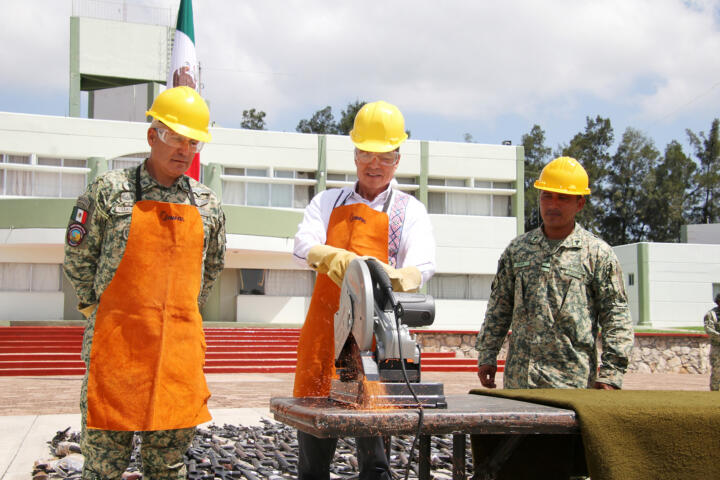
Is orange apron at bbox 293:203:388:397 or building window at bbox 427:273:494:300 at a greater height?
orange apron at bbox 293:203:388:397

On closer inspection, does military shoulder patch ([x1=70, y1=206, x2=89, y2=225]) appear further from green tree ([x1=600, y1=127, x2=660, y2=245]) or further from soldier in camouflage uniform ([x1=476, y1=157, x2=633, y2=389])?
green tree ([x1=600, y1=127, x2=660, y2=245])

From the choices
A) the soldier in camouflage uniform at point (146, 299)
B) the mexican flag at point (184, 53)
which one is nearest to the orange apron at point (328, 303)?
the soldier in camouflage uniform at point (146, 299)

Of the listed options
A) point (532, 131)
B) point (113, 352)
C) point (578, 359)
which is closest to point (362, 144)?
point (113, 352)

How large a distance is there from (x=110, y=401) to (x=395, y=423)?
1.24 metres

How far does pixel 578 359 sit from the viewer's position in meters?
3.54

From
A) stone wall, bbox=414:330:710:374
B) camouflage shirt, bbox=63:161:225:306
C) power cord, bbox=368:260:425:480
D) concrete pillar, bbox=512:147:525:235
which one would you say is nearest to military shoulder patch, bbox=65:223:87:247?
camouflage shirt, bbox=63:161:225:306

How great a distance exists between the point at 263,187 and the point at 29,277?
859 cm

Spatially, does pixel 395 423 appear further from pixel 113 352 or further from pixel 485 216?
pixel 485 216

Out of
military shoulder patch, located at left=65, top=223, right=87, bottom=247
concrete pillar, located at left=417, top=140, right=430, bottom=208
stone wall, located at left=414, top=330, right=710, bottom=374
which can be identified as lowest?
stone wall, located at left=414, top=330, right=710, bottom=374

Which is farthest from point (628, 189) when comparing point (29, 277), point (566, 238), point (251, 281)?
point (566, 238)

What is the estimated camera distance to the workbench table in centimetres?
197

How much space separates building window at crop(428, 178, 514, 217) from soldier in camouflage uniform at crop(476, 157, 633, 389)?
24068 millimetres

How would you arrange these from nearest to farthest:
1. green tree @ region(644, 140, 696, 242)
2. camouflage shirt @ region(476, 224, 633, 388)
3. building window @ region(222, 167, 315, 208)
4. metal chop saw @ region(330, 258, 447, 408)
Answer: metal chop saw @ region(330, 258, 447, 408)
camouflage shirt @ region(476, 224, 633, 388)
building window @ region(222, 167, 315, 208)
green tree @ region(644, 140, 696, 242)

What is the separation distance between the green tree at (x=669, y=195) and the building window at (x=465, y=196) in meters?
28.4
